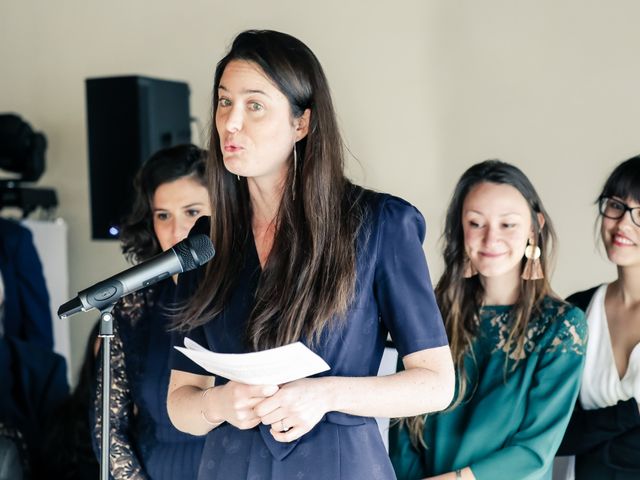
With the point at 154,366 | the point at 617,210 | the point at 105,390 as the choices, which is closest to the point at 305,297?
the point at 105,390

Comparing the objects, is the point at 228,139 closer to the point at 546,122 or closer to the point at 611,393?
the point at 611,393

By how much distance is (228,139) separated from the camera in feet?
5.83

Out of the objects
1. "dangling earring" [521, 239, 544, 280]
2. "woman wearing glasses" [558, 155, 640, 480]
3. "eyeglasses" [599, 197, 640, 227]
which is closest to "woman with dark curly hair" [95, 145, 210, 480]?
"dangling earring" [521, 239, 544, 280]

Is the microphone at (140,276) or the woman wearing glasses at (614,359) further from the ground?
the microphone at (140,276)

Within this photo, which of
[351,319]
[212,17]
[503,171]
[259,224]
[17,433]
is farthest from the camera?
[212,17]

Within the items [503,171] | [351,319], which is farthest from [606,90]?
[351,319]

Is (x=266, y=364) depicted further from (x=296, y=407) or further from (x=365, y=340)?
(x=365, y=340)

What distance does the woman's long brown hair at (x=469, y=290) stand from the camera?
2.49m

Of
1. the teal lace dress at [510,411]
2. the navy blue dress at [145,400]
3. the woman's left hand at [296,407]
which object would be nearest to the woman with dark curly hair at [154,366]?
the navy blue dress at [145,400]

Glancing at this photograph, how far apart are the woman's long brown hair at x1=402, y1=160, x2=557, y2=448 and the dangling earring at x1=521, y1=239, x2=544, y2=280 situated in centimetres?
1

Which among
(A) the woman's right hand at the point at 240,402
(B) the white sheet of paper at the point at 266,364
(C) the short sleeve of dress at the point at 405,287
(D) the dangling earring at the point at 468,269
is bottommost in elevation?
(A) the woman's right hand at the point at 240,402

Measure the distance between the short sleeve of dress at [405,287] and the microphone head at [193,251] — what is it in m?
0.32

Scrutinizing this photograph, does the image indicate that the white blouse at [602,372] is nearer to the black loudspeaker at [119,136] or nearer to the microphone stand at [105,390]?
the microphone stand at [105,390]

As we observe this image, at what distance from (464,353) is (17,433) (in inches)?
65.7
